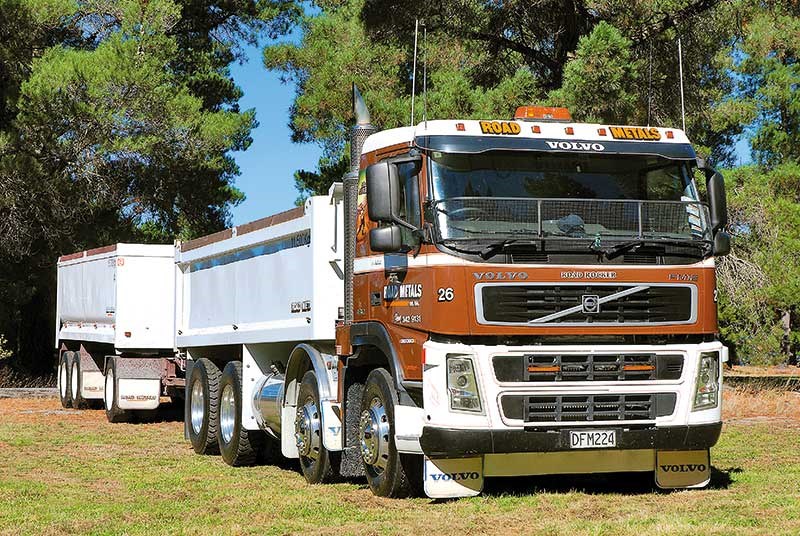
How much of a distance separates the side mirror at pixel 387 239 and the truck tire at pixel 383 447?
1.14 m

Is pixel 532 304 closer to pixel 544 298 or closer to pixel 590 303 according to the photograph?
pixel 544 298

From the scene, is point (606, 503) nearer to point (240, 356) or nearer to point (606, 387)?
point (606, 387)

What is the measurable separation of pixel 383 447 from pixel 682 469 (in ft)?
8.14

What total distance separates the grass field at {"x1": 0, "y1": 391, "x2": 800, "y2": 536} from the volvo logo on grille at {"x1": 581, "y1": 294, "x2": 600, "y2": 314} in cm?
150

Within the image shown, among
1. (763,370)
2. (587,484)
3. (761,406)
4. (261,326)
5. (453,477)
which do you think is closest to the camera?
(453,477)

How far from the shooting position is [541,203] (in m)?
9.80

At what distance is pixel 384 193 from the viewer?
9.68 meters

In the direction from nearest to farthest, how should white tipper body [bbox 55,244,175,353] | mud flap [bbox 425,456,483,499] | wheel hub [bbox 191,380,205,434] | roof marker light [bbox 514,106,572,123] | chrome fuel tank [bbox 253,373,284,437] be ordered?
mud flap [bbox 425,456,483,499] < roof marker light [bbox 514,106,572,123] < chrome fuel tank [bbox 253,373,284,437] < wheel hub [bbox 191,380,205,434] < white tipper body [bbox 55,244,175,353]

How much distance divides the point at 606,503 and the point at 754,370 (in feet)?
121

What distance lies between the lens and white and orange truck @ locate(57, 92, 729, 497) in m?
9.56

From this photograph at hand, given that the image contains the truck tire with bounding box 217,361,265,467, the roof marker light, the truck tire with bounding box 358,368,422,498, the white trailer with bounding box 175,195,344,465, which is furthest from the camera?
the truck tire with bounding box 217,361,265,467

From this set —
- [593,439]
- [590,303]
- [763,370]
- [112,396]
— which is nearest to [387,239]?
[590,303]

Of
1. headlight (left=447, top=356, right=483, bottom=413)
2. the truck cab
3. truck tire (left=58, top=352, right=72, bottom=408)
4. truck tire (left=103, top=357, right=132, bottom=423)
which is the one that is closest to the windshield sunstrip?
the truck cab

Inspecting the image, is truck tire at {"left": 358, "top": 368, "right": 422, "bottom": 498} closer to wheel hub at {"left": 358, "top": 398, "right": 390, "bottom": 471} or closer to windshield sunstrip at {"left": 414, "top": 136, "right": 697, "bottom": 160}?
wheel hub at {"left": 358, "top": 398, "right": 390, "bottom": 471}
